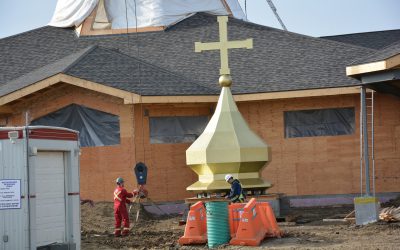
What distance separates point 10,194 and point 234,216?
199 inches

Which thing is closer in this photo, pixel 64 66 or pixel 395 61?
pixel 395 61

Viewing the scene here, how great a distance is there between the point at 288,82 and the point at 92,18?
443 inches

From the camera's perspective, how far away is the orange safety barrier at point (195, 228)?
20875 mm

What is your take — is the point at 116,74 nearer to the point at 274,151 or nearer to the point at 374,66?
the point at 274,151

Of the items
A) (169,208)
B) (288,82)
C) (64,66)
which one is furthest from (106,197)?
(288,82)

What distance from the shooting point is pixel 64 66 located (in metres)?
31.3

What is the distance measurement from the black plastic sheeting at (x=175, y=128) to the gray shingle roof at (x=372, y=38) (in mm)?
9554

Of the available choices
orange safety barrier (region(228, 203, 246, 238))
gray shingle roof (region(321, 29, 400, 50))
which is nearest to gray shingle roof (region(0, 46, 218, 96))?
gray shingle roof (region(321, 29, 400, 50))

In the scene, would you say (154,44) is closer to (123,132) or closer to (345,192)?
(123,132)

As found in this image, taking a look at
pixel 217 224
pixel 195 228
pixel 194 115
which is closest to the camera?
pixel 217 224

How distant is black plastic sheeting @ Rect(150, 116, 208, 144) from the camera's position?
31266 millimetres

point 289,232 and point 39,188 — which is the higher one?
point 39,188

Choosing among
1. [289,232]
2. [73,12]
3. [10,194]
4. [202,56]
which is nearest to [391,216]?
[289,232]

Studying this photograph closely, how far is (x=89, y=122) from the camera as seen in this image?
31297 mm
